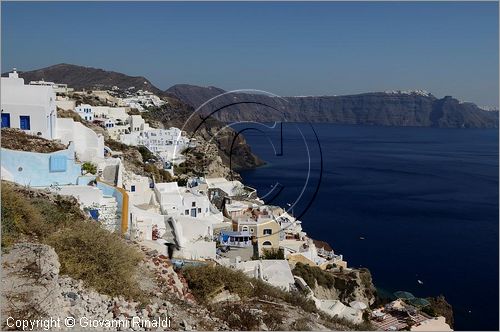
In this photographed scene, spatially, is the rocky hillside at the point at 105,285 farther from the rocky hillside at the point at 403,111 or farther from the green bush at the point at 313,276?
the rocky hillside at the point at 403,111

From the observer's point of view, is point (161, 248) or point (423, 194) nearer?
point (161, 248)

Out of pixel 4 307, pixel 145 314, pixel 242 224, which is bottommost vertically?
pixel 242 224

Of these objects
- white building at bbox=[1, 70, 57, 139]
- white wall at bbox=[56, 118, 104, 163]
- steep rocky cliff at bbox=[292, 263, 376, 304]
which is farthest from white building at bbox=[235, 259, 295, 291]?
white building at bbox=[1, 70, 57, 139]

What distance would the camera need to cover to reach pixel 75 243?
512 centimetres

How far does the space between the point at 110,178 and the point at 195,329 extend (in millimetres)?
6108

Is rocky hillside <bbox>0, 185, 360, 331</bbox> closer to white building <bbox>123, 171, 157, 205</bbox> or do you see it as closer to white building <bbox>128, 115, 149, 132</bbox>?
white building <bbox>123, 171, 157, 205</bbox>

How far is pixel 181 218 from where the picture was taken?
10.5 m

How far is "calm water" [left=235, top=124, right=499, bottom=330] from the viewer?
1942cm

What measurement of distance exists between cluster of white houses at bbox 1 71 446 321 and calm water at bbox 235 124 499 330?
16.3 ft

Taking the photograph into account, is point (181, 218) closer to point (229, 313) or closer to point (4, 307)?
point (229, 313)

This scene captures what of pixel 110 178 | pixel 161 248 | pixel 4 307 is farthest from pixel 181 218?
pixel 4 307

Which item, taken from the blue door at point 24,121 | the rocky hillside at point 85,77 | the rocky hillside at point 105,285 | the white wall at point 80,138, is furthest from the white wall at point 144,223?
the rocky hillside at point 85,77

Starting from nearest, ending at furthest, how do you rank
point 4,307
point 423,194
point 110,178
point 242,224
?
point 4,307 → point 110,178 → point 242,224 → point 423,194

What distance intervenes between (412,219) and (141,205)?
21.7 metres
